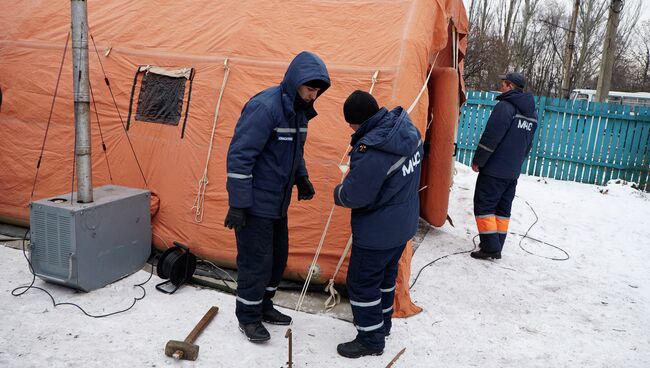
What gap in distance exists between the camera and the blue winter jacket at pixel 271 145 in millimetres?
3148

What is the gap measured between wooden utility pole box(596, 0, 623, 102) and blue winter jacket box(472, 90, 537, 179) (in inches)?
369

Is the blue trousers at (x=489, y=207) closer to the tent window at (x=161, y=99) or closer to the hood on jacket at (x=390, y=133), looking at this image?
the hood on jacket at (x=390, y=133)

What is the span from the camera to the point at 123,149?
4918 millimetres

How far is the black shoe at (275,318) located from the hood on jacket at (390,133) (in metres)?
1.54

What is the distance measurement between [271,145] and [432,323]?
6.74 ft

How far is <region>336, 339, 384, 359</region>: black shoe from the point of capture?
3.33m

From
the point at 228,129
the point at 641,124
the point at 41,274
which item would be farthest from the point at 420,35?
the point at 641,124

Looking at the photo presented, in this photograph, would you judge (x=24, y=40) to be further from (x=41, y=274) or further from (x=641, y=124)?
(x=641, y=124)

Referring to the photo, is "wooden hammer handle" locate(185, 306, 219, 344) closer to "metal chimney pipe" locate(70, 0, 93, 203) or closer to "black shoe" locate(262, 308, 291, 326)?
"black shoe" locate(262, 308, 291, 326)

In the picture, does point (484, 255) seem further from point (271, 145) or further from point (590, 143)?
point (590, 143)

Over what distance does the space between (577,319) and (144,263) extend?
4138mm

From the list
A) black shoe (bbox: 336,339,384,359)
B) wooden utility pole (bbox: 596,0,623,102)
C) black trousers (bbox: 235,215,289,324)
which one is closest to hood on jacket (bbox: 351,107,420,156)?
black trousers (bbox: 235,215,289,324)

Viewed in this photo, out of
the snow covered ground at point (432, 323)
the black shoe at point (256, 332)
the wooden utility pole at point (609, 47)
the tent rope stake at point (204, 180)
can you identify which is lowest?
the snow covered ground at point (432, 323)

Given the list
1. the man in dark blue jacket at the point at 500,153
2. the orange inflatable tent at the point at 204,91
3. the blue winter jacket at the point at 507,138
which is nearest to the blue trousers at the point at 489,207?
the man in dark blue jacket at the point at 500,153
